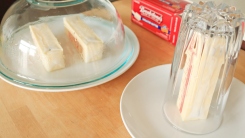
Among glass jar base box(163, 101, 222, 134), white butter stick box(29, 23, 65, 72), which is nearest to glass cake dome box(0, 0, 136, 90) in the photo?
white butter stick box(29, 23, 65, 72)

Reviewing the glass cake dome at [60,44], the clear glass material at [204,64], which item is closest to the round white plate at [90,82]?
the glass cake dome at [60,44]

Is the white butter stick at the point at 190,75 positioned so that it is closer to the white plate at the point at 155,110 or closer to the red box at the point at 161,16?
the white plate at the point at 155,110

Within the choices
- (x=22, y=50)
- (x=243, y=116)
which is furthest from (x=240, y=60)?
(x=22, y=50)

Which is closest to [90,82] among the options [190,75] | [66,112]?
[66,112]

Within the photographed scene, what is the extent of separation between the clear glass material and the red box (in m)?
0.17

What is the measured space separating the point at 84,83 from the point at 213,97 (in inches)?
8.8

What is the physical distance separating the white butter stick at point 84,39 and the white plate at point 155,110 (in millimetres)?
103

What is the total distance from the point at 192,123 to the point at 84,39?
26 centimetres

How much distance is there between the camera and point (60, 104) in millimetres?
445

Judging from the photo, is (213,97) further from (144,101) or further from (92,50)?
(92,50)

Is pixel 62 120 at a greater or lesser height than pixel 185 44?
lesser

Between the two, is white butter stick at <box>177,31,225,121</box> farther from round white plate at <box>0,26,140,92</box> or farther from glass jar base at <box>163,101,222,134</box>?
round white plate at <box>0,26,140,92</box>

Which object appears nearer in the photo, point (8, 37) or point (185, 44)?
point (185, 44)

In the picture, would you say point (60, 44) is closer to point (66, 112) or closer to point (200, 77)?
point (66, 112)
